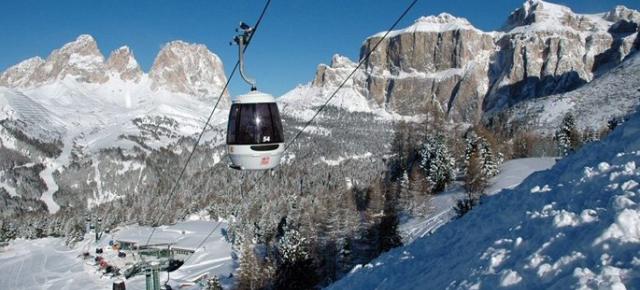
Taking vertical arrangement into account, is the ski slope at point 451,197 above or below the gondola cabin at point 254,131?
below

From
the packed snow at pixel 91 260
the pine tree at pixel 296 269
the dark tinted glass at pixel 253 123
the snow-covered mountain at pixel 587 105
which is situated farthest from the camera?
the snow-covered mountain at pixel 587 105

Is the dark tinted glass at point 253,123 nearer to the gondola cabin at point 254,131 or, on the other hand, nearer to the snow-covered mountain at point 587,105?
the gondola cabin at point 254,131

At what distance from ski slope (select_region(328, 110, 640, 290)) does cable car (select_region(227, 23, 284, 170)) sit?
13.4ft

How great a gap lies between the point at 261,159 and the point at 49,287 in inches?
2773

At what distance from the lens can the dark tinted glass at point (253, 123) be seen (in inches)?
430

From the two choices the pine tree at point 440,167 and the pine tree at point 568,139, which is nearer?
the pine tree at point 440,167

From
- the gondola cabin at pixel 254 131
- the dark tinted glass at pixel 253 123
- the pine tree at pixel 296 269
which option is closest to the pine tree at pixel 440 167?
the pine tree at pixel 296 269

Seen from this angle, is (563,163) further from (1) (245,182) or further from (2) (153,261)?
(1) (245,182)

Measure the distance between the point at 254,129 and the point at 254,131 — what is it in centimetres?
4

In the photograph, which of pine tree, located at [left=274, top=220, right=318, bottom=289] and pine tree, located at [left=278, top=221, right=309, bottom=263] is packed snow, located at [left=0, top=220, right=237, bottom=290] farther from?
pine tree, located at [left=274, top=220, right=318, bottom=289]

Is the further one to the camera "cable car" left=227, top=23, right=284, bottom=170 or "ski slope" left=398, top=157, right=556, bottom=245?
"ski slope" left=398, top=157, right=556, bottom=245

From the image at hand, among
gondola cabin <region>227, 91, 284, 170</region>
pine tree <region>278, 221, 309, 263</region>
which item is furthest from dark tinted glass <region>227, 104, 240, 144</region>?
pine tree <region>278, 221, 309, 263</region>

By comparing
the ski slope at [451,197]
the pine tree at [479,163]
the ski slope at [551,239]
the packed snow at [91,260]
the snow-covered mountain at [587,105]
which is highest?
the snow-covered mountain at [587,105]

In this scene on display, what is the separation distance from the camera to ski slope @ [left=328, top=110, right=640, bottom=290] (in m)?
6.20
